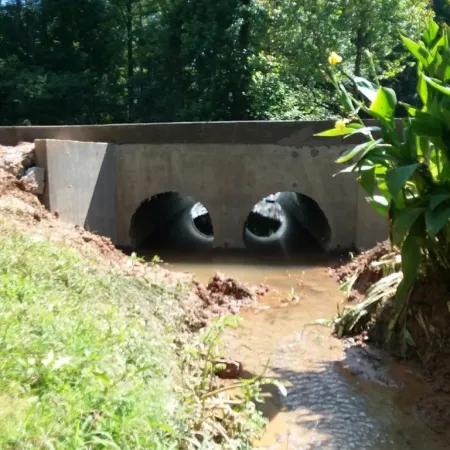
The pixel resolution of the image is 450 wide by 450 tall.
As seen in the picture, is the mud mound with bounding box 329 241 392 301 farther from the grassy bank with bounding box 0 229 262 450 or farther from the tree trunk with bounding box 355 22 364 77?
the tree trunk with bounding box 355 22 364 77

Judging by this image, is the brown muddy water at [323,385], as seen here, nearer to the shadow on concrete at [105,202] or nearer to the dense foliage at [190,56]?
the shadow on concrete at [105,202]

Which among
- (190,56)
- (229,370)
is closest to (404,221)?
(229,370)

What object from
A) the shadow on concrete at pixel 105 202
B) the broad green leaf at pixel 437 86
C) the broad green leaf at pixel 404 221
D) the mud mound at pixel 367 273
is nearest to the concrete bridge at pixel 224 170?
the shadow on concrete at pixel 105 202

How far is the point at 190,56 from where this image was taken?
17922 millimetres

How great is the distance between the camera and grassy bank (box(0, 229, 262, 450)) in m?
2.30

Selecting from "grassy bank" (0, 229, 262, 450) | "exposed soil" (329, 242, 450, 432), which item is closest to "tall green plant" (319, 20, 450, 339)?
"exposed soil" (329, 242, 450, 432)

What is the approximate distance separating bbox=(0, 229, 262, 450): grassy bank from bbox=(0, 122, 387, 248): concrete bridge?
493 cm

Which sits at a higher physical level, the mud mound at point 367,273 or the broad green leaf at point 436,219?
the broad green leaf at point 436,219

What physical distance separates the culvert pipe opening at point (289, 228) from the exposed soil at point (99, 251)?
11.6 ft

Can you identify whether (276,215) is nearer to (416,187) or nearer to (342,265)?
(342,265)

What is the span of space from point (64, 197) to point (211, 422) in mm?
5172

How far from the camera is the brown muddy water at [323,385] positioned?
3.65 meters

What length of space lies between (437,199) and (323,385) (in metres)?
1.59

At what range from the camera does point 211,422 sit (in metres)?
3.24
